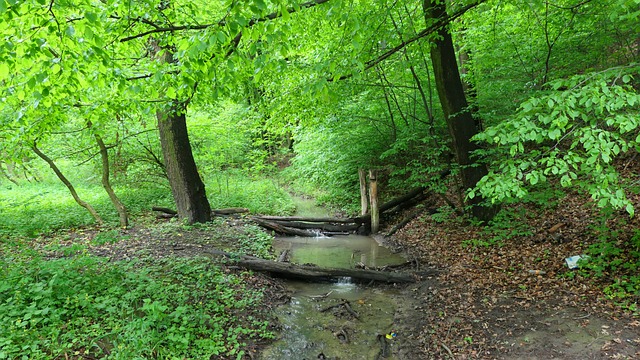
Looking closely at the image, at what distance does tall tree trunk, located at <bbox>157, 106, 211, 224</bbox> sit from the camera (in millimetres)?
9047

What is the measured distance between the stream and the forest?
327mm

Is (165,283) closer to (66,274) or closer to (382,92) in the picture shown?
(66,274)

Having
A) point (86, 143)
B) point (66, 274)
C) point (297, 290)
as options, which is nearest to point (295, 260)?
point (297, 290)

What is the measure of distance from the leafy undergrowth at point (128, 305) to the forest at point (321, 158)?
0.10ft

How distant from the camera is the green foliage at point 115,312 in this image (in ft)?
12.5

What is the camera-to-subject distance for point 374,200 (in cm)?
1088

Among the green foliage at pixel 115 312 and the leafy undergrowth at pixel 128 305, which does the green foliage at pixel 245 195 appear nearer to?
the leafy undergrowth at pixel 128 305

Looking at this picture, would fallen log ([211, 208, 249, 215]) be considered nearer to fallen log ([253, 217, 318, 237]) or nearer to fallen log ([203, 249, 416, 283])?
fallen log ([253, 217, 318, 237])

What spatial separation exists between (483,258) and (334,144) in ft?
22.5

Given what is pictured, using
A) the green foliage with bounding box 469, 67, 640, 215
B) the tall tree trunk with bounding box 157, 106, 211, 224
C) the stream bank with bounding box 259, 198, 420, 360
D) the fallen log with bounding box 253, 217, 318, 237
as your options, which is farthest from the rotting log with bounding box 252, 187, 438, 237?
the green foliage with bounding box 469, 67, 640, 215

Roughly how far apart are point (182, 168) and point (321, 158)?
214 inches

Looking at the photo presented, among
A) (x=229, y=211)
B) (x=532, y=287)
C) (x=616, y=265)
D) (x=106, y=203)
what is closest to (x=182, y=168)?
(x=229, y=211)

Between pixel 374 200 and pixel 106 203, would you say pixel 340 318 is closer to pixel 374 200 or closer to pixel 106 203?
pixel 374 200

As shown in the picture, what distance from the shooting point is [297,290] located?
6.92m
